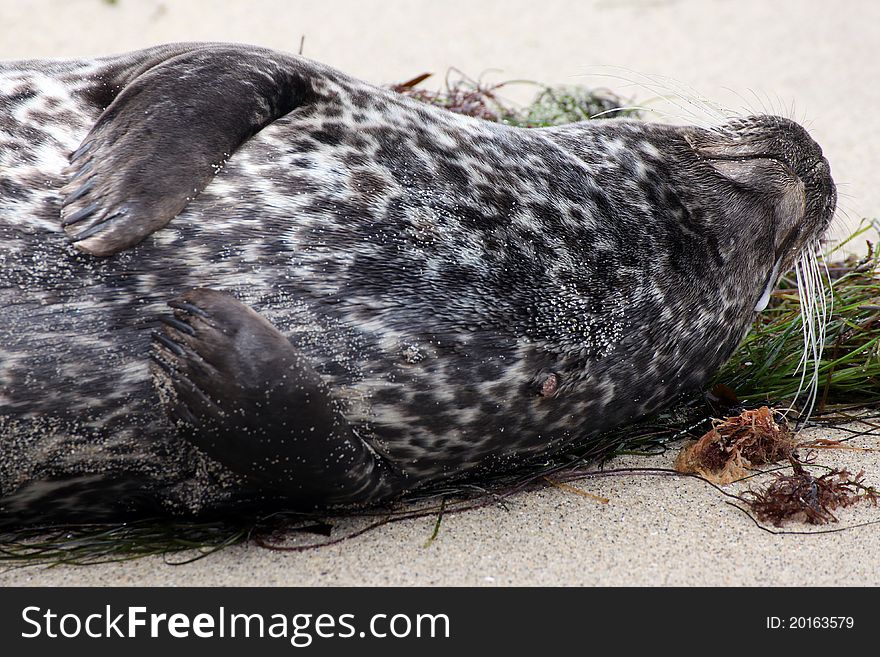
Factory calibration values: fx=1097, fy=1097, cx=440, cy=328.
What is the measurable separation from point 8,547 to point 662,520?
6.20 feet

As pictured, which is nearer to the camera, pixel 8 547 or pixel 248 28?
pixel 8 547

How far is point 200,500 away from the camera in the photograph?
3.03m

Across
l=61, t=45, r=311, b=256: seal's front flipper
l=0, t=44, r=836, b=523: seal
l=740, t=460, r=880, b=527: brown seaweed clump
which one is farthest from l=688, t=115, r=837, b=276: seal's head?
l=61, t=45, r=311, b=256: seal's front flipper

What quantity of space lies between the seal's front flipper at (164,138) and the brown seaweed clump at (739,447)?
1.73 m

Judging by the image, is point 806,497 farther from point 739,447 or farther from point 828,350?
point 828,350

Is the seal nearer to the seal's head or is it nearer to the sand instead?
the seal's head

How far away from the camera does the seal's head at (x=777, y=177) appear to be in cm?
371

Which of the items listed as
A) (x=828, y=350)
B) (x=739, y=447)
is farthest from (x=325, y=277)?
(x=828, y=350)

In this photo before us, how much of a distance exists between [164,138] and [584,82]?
489cm

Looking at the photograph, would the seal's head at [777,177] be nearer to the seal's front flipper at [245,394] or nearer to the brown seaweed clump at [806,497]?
the brown seaweed clump at [806,497]

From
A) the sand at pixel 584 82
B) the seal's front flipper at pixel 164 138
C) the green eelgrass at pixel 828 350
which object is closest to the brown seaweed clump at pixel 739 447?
the sand at pixel 584 82
